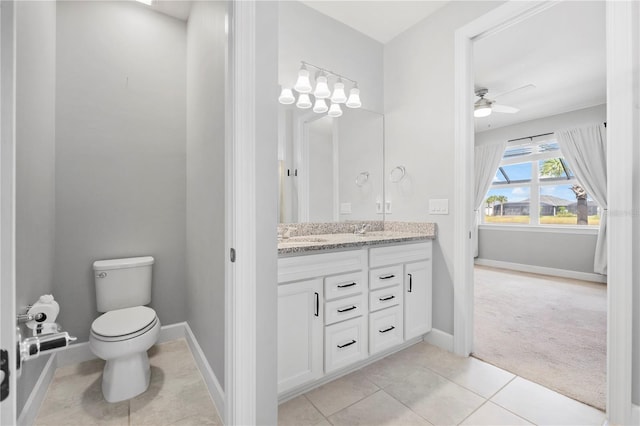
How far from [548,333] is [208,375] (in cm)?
277

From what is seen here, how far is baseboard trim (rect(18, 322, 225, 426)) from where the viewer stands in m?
1.39

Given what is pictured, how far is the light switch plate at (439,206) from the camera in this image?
222cm

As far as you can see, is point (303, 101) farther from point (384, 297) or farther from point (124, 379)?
point (124, 379)

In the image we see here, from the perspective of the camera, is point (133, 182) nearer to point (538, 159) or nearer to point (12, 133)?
point (12, 133)

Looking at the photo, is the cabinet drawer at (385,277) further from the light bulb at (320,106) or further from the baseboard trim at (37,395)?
the baseboard trim at (37,395)

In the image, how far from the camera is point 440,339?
222 cm

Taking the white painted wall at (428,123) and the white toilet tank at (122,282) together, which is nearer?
the white toilet tank at (122,282)

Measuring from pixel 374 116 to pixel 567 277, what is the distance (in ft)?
14.3

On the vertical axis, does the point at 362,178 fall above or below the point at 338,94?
below

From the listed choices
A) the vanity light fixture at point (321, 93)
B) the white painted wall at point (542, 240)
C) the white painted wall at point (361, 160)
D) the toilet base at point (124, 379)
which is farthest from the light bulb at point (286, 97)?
the white painted wall at point (542, 240)

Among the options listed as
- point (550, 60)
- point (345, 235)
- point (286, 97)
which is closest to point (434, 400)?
point (345, 235)

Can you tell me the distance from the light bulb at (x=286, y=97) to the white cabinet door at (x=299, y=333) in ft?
4.62

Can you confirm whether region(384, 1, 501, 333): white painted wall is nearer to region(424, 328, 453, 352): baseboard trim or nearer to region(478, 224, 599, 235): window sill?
region(424, 328, 453, 352): baseboard trim

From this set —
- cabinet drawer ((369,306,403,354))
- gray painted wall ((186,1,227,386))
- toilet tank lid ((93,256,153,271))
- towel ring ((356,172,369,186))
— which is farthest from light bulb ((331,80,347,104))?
toilet tank lid ((93,256,153,271))
